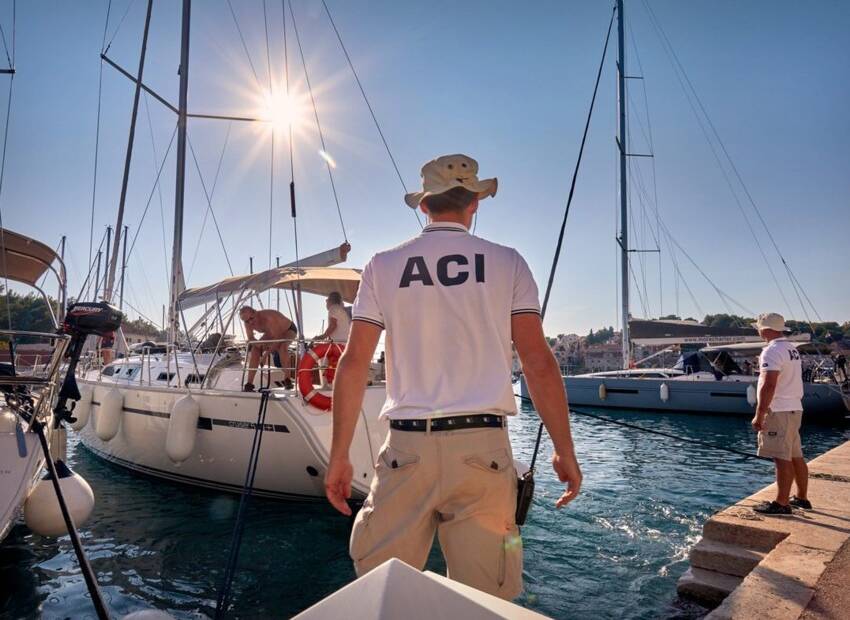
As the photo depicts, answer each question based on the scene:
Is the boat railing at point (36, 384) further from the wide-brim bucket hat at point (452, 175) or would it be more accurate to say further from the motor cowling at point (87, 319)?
the wide-brim bucket hat at point (452, 175)

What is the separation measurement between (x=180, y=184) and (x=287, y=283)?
398 cm

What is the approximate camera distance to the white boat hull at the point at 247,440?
19.6 ft

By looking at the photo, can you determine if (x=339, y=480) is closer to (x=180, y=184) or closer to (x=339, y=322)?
(x=339, y=322)

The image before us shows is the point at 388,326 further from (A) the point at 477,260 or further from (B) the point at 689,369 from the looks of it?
(B) the point at 689,369

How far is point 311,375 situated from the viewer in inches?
241

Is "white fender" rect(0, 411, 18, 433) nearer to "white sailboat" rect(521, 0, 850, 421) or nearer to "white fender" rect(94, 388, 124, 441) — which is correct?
"white fender" rect(94, 388, 124, 441)

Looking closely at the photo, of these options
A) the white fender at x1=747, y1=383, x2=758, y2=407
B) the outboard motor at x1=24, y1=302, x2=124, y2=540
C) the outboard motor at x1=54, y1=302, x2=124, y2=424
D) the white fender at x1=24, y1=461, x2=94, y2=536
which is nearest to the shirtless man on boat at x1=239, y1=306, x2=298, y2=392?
the outboard motor at x1=54, y1=302, x2=124, y2=424

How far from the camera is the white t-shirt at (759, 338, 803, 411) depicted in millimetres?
4941

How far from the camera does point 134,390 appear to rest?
8297 mm

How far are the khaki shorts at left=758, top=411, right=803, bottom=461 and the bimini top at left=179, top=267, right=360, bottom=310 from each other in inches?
200

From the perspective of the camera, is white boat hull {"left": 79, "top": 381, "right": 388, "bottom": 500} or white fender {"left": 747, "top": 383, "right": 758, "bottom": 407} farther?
white fender {"left": 747, "top": 383, "right": 758, "bottom": 407}

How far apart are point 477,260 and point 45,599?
488 centimetres

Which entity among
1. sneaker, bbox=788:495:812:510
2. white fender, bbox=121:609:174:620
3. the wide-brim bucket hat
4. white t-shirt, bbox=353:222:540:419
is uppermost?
the wide-brim bucket hat

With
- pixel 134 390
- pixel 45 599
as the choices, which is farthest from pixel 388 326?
pixel 134 390
